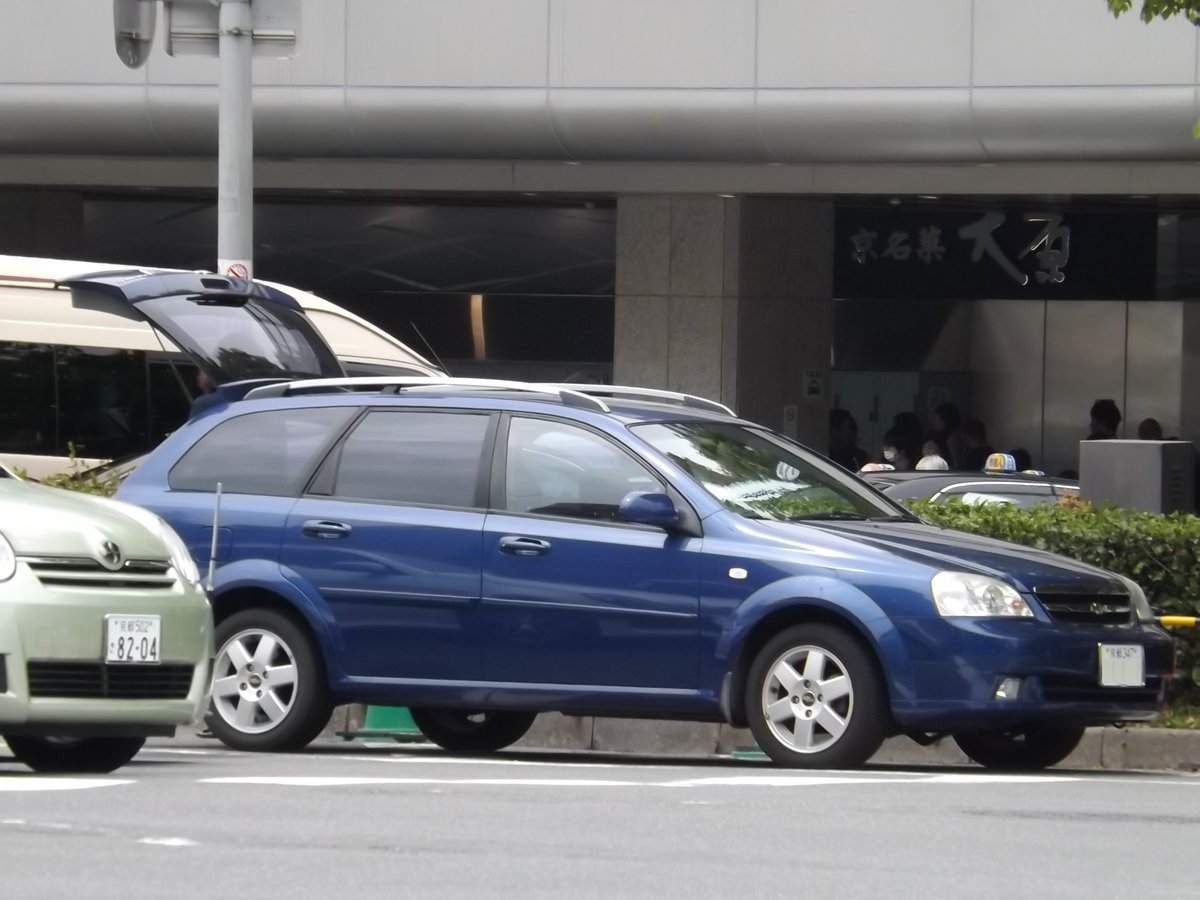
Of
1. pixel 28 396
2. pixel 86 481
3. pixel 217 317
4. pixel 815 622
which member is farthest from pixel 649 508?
pixel 28 396

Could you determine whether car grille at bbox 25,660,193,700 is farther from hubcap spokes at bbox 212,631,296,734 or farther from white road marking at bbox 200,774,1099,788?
hubcap spokes at bbox 212,631,296,734

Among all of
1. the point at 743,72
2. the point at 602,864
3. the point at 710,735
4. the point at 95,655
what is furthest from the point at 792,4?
the point at 602,864

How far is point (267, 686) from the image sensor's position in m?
10.3

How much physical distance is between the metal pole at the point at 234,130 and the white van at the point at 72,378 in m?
1.37

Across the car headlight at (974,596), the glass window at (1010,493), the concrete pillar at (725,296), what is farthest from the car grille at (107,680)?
the concrete pillar at (725,296)

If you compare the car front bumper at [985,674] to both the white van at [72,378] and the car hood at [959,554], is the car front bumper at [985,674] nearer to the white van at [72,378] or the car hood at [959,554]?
the car hood at [959,554]

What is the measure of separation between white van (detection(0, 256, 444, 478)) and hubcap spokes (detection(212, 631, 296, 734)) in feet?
17.5

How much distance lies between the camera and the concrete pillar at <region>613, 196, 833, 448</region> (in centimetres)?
2350

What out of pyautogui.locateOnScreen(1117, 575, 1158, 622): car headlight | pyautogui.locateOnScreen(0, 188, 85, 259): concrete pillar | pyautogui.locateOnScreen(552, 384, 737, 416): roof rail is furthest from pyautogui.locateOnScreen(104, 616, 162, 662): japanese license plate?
pyautogui.locateOnScreen(0, 188, 85, 259): concrete pillar

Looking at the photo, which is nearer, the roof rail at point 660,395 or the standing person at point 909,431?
the roof rail at point 660,395

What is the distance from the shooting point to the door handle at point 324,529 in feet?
33.6

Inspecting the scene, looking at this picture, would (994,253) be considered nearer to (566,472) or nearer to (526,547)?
(566,472)

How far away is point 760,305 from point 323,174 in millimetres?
4662

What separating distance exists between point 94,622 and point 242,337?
5.81 meters
